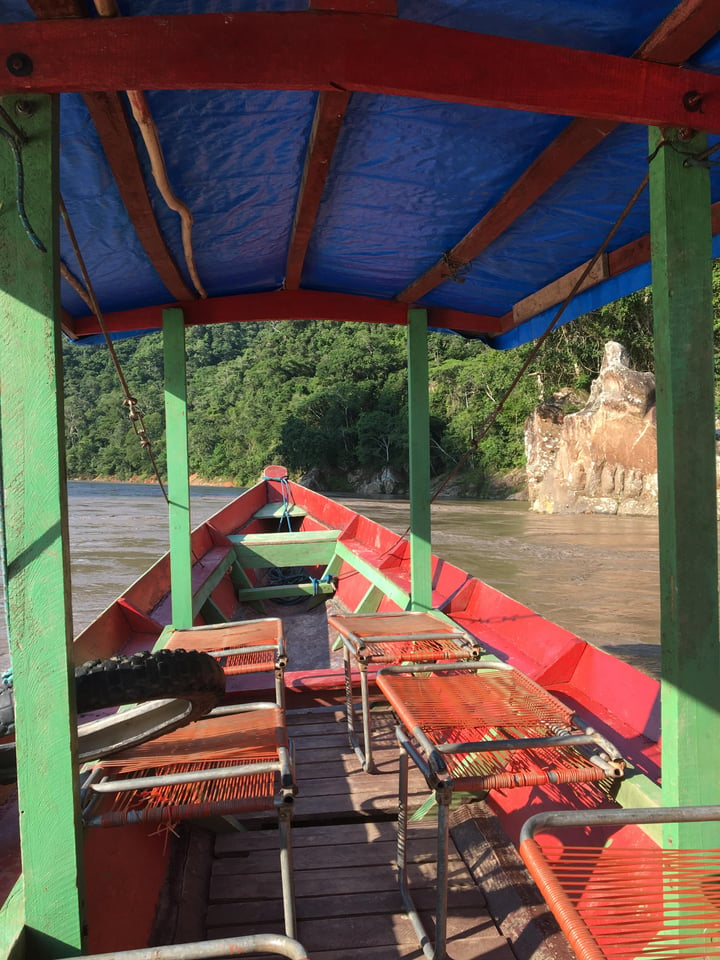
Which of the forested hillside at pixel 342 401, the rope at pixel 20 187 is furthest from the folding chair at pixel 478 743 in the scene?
the forested hillside at pixel 342 401

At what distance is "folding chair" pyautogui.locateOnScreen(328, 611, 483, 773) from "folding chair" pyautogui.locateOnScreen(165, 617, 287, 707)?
0.87 ft

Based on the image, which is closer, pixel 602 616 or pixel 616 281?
pixel 616 281

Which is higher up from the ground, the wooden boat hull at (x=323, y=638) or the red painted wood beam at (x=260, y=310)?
the red painted wood beam at (x=260, y=310)

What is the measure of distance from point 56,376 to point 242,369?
51.5 metres

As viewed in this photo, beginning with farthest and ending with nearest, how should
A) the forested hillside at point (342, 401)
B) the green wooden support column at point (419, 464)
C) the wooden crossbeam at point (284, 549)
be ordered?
the forested hillside at point (342, 401)
the wooden crossbeam at point (284, 549)
the green wooden support column at point (419, 464)

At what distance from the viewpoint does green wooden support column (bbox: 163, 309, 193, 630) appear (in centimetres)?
315

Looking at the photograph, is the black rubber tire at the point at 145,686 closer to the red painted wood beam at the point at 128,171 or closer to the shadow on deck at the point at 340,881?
the shadow on deck at the point at 340,881

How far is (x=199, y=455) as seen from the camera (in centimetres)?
4616

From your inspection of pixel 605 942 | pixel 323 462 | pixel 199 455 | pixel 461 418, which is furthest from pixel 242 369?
pixel 605 942

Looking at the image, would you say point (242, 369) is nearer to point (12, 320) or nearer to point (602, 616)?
point (602, 616)

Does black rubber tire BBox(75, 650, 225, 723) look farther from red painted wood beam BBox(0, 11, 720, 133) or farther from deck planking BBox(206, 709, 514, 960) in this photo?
red painted wood beam BBox(0, 11, 720, 133)

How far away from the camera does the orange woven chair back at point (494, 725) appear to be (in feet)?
4.61

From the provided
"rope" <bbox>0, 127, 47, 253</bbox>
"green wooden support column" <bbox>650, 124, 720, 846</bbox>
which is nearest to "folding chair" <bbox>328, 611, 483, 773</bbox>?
"green wooden support column" <bbox>650, 124, 720, 846</bbox>

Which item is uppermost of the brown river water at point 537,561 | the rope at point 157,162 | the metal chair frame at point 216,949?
the rope at point 157,162
